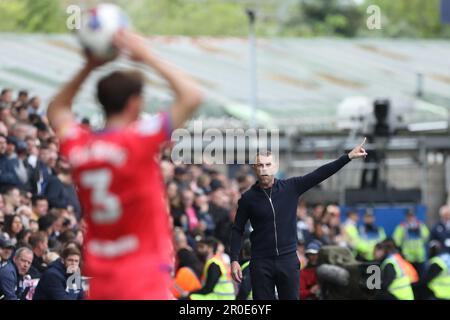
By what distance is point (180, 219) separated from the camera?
19672 mm

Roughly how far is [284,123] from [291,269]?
22.3m

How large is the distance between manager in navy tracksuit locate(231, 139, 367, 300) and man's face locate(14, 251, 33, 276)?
2722mm

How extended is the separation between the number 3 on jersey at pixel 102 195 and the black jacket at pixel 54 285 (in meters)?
6.09

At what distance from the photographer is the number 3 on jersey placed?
6.87 m

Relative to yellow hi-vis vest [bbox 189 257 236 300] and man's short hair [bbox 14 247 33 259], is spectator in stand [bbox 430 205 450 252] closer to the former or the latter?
yellow hi-vis vest [bbox 189 257 236 300]

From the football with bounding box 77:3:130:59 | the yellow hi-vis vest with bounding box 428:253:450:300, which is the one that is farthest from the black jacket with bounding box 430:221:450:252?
the football with bounding box 77:3:130:59

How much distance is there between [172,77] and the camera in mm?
6719

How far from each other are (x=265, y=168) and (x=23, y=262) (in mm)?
3210

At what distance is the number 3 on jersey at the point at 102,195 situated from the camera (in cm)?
687

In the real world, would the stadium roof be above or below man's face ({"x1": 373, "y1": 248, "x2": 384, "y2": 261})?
below

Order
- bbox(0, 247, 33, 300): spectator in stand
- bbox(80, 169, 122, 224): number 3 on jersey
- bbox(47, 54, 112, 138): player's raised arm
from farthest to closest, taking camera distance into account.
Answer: bbox(0, 247, 33, 300): spectator in stand
bbox(47, 54, 112, 138): player's raised arm
bbox(80, 169, 122, 224): number 3 on jersey

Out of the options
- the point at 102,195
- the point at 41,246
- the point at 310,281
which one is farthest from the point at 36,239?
the point at 102,195

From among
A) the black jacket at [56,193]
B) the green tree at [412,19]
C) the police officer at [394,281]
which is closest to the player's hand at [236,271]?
the police officer at [394,281]

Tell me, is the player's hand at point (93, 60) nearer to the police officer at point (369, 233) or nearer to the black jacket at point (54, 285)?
the black jacket at point (54, 285)
